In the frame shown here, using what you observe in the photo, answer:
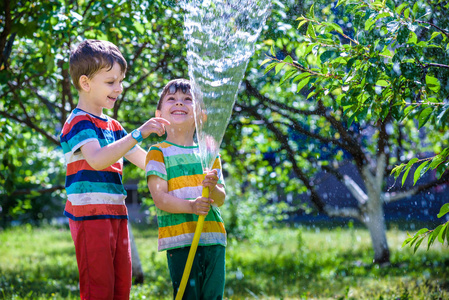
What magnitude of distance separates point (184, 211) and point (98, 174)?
0.39m

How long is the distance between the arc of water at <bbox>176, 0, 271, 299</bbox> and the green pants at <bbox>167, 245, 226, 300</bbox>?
132mm

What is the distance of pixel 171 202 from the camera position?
1987 mm

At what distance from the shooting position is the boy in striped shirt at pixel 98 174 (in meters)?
1.86

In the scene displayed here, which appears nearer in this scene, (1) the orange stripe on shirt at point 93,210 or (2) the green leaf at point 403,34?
(2) the green leaf at point 403,34

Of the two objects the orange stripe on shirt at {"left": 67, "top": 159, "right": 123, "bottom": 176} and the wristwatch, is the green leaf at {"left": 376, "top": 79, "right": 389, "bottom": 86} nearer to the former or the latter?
the wristwatch

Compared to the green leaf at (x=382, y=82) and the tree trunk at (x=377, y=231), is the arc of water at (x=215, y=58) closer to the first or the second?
the green leaf at (x=382, y=82)

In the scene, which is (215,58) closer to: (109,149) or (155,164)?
(155,164)

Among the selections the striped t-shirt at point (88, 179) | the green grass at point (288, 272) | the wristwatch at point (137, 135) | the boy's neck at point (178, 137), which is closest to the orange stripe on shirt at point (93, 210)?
the striped t-shirt at point (88, 179)

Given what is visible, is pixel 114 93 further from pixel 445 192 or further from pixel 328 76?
pixel 445 192

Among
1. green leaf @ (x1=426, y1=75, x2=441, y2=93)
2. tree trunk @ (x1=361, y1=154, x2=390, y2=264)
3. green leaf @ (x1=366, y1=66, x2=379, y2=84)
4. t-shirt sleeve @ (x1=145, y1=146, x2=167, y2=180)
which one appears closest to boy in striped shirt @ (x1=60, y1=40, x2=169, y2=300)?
t-shirt sleeve @ (x1=145, y1=146, x2=167, y2=180)

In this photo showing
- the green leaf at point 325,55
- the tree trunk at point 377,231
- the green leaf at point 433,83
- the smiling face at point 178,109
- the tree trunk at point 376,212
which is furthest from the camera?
the tree trunk at point 377,231

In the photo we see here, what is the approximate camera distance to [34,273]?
5.19 metres

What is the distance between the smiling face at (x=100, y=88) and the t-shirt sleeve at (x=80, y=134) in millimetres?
114

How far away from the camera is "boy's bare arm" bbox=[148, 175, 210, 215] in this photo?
6.18 ft
